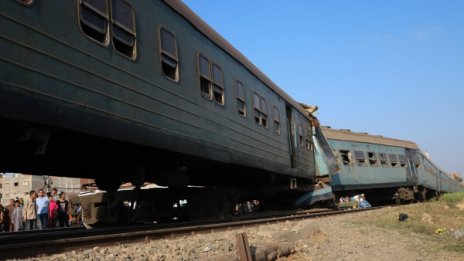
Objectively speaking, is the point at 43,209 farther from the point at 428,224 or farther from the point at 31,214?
the point at 428,224

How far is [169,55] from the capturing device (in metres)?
6.94

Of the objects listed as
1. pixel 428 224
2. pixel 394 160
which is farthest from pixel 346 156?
pixel 428 224

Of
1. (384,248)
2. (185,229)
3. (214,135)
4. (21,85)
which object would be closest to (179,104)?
(214,135)

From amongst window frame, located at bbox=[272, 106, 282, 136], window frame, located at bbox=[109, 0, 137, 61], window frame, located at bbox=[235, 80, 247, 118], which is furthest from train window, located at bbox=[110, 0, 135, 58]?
window frame, located at bbox=[272, 106, 282, 136]

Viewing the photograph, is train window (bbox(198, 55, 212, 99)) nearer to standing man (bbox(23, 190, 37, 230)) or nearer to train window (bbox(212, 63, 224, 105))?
train window (bbox(212, 63, 224, 105))

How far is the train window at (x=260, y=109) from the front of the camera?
34.5ft

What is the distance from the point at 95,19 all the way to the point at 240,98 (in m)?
4.57

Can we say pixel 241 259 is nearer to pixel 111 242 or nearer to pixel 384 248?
pixel 111 242

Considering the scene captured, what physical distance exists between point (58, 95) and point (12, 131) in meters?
0.61

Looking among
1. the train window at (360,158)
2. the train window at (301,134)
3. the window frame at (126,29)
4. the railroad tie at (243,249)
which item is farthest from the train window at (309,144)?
the railroad tie at (243,249)

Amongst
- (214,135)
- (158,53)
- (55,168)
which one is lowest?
(55,168)

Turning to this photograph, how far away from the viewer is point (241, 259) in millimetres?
4508

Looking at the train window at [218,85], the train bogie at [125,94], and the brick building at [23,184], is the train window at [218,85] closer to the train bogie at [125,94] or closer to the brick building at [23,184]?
the train bogie at [125,94]

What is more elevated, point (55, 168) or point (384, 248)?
point (55, 168)
